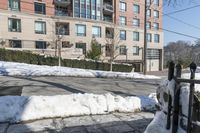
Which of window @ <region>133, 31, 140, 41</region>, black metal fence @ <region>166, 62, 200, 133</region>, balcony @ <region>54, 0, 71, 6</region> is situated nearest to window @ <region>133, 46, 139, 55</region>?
window @ <region>133, 31, 140, 41</region>

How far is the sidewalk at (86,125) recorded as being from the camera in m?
5.24

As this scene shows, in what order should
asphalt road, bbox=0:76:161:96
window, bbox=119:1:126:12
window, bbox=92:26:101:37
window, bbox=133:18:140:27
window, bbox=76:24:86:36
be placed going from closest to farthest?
1. asphalt road, bbox=0:76:161:96
2. window, bbox=76:24:86:36
3. window, bbox=92:26:101:37
4. window, bbox=119:1:126:12
5. window, bbox=133:18:140:27

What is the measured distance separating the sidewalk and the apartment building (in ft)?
69.1

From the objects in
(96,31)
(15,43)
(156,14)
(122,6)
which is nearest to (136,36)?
(122,6)

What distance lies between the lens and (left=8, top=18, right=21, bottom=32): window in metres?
34.8

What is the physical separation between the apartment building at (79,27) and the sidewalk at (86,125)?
829 inches

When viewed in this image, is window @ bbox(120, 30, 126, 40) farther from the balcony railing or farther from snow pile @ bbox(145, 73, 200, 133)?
snow pile @ bbox(145, 73, 200, 133)

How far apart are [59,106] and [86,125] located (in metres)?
1.18

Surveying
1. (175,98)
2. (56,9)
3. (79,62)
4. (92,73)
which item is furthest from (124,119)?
(56,9)

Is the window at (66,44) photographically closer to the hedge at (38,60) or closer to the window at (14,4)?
the window at (14,4)

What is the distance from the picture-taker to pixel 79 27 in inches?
1657

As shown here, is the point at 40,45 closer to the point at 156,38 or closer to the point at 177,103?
the point at 156,38

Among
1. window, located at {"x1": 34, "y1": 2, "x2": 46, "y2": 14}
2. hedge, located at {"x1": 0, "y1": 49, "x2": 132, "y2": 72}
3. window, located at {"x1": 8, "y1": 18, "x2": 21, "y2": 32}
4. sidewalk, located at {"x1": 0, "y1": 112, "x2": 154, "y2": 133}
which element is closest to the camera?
sidewalk, located at {"x1": 0, "y1": 112, "x2": 154, "y2": 133}

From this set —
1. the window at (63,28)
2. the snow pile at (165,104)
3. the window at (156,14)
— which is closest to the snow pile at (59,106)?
the snow pile at (165,104)
